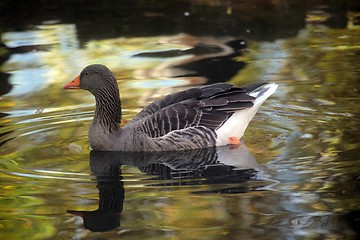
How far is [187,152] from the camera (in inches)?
416

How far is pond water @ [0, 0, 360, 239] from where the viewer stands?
26.2 feet

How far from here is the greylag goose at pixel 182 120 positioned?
1060 cm

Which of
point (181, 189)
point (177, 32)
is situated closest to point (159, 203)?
point (181, 189)

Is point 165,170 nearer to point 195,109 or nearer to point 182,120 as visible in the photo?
point 182,120

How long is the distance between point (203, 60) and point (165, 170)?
5.33 m

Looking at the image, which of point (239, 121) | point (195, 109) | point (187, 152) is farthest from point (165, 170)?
point (239, 121)

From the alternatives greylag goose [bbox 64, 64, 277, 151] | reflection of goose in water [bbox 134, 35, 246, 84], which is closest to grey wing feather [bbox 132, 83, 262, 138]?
greylag goose [bbox 64, 64, 277, 151]

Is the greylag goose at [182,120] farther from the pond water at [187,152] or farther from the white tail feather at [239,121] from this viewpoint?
the pond water at [187,152]

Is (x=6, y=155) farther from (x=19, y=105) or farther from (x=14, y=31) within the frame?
(x=14, y=31)

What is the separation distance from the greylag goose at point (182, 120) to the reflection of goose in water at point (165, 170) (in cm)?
12

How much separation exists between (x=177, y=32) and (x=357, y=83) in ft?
16.9

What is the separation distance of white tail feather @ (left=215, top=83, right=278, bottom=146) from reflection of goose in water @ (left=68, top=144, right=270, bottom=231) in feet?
0.52

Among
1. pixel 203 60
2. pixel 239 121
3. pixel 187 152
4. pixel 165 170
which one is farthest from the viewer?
pixel 203 60

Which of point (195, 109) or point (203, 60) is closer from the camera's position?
point (195, 109)
